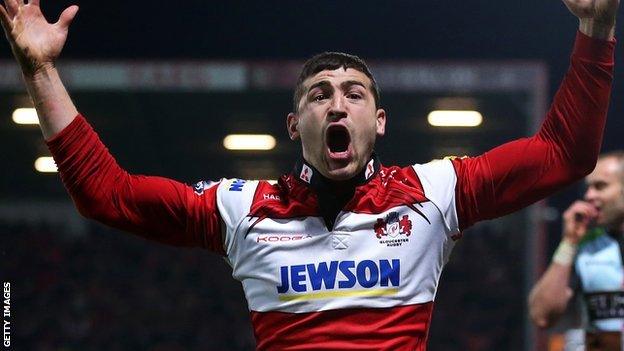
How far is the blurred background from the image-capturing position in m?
7.80

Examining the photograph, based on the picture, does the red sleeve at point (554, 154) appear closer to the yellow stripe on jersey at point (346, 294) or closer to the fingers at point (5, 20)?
the yellow stripe on jersey at point (346, 294)

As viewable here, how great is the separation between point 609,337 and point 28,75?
2473 mm

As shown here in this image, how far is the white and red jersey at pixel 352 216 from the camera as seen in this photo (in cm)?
232

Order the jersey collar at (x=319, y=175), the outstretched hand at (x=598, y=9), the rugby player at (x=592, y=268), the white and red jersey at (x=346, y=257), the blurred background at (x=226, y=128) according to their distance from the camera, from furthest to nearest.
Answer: the blurred background at (x=226, y=128) → the rugby player at (x=592, y=268) → the jersey collar at (x=319, y=175) → the white and red jersey at (x=346, y=257) → the outstretched hand at (x=598, y=9)

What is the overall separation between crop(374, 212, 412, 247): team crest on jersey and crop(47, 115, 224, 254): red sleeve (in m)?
0.40

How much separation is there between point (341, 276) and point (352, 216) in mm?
156

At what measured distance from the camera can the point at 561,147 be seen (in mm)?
2328

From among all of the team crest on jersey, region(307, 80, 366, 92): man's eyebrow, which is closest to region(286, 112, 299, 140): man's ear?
region(307, 80, 366, 92): man's eyebrow

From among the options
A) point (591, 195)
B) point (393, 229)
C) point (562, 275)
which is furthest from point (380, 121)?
point (591, 195)

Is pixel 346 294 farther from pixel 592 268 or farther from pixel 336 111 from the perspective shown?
pixel 592 268

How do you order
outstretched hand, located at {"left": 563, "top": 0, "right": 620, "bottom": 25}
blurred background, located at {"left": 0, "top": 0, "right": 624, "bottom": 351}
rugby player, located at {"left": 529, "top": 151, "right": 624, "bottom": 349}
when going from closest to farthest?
outstretched hand, located at {"left": 563, "top": 0, "right": 620, "bottom": 25} < rugby player, located at {"left": 529, "top": 151, "right": 624, "bottom": 349} < blurred background, located at {"left": 0, "top": 0, "right": 624, "bottom": 351}

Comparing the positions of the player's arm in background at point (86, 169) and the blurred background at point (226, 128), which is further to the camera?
the blurred background at point (226, 128)

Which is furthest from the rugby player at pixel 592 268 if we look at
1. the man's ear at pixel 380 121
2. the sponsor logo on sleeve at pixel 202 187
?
the sponsor logo on sleeve at pixel 202 187

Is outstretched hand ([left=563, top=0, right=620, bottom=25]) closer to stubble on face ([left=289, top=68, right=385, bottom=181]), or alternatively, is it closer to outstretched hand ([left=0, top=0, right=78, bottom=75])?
stubble on face ([left=289, top=68, right=385, bottom=181])
